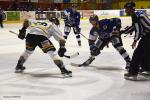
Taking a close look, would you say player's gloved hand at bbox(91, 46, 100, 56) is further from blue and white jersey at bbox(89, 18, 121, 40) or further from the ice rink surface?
blue and white jersey at bbox(89, 18, 121, 40)

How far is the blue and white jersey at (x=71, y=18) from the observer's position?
9688mm

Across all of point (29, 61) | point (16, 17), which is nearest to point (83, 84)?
point (29, 61)

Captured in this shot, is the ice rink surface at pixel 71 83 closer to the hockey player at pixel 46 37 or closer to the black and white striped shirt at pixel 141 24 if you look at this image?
the hockey player at pixel 46 37

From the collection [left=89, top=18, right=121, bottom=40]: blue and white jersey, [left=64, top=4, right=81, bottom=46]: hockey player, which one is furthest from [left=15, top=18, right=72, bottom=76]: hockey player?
[left=64, top=4, right=81, bottom=46]: hockey player

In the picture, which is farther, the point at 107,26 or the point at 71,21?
the point at 71,21

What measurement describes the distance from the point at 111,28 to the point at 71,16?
14.1ft


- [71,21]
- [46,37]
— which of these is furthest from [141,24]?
[71,21]

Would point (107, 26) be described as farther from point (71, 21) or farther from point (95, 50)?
point (71, 21)

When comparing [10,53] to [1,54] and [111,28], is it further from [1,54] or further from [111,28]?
[111,28]

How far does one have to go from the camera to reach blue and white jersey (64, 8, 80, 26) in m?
9.69

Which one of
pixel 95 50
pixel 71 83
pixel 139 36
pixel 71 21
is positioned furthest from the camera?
pixel 71 21

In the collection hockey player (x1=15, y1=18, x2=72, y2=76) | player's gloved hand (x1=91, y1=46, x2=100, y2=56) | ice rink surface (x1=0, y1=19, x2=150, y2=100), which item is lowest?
ice rink surface (x1=0, y1=19, x2=150, y2=100)

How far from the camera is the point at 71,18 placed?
32.0ft

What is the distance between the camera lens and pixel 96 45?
599 centimetres
